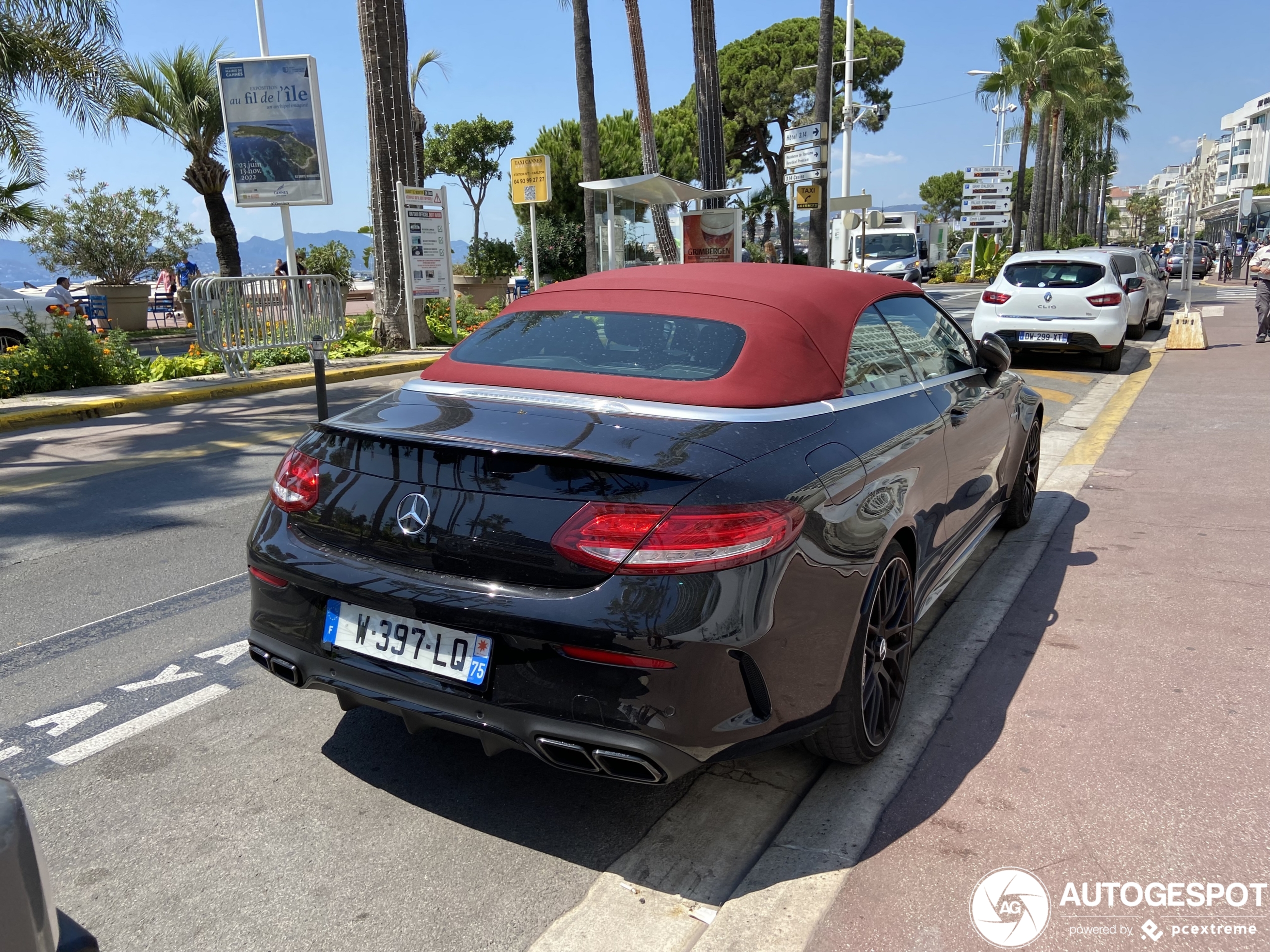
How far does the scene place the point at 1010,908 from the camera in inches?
94.9

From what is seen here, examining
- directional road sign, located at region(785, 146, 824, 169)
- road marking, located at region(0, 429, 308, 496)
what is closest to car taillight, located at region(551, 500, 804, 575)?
road marking, located at region(0, 429, 308, 496)

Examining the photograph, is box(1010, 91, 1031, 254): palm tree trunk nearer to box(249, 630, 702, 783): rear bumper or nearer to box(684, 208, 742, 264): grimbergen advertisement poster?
box(684, 208, 742, 264): grimbergen advertisement poster

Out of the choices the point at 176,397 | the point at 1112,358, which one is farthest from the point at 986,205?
the point at 176,397

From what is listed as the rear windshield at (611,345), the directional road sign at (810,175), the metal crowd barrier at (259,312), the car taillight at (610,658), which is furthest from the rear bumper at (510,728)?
the directional road sign at (810,175)

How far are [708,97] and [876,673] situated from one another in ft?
62.4

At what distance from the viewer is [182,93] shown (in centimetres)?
2392

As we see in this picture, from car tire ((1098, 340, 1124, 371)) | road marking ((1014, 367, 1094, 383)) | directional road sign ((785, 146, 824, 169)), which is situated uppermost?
directional road sign ((785, 146, 824, 169))

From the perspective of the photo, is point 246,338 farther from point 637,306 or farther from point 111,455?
point 637,306

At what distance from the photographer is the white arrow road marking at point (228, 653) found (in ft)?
12.9

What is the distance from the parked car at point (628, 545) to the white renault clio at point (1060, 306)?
33.9 feet

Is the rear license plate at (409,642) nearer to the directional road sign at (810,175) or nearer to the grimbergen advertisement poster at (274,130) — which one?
the grimbergen advertisement poster at (274,130)

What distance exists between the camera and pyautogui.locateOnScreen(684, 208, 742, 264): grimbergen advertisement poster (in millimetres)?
20078

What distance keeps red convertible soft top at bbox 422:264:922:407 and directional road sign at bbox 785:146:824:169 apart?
1567cm

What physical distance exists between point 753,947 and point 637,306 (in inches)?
83.2
